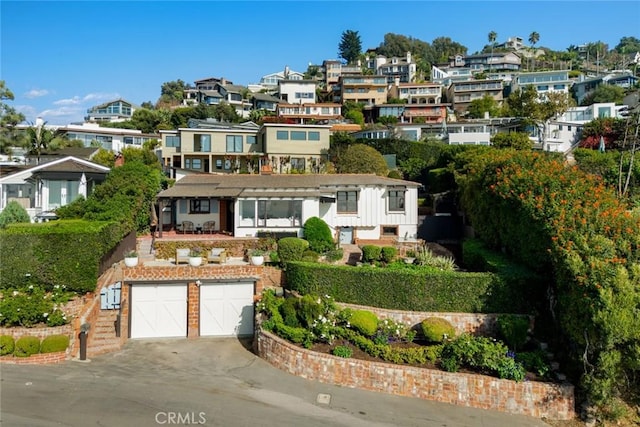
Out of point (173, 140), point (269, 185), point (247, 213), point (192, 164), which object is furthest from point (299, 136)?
point (247, 213)

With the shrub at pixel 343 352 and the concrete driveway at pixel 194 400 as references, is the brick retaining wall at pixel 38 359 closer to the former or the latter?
the concrete driveway at pixel 194 400

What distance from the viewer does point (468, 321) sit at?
599 inches

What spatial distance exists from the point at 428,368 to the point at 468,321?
292 centimetres

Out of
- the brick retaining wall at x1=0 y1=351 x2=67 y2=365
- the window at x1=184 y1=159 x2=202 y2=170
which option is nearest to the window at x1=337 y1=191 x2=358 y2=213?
the brick retaining wall at x1=0 y1=351 x2=67 y2=365

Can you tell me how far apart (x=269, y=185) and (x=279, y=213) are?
2276 mm

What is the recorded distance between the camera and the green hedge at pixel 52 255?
51.5 feet

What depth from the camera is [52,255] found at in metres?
16.0

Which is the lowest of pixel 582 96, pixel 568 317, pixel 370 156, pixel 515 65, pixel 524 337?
pixel 524 337

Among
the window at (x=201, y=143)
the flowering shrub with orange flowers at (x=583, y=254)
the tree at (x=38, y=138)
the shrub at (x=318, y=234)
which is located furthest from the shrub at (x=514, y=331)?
the tree at (x=38, y=138)

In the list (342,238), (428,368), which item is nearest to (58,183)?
(342,238)

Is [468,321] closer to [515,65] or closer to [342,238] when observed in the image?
[342,238]

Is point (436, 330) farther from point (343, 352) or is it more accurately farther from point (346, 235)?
point (346, 235)

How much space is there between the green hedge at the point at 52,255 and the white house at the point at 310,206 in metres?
7.91

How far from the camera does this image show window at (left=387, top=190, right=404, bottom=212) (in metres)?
26.0
